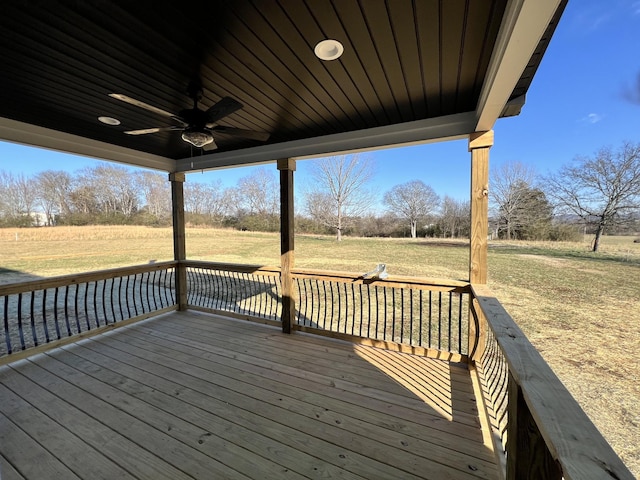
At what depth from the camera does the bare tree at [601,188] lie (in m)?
5.09

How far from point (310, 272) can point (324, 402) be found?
1637mm

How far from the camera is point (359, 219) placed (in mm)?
11648

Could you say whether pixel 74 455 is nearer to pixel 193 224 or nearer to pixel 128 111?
pixel 128 111

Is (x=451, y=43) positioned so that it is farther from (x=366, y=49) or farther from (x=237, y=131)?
(x=237, y=131)

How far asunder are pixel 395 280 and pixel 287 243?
1.54 meters

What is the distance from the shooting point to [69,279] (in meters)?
3.21

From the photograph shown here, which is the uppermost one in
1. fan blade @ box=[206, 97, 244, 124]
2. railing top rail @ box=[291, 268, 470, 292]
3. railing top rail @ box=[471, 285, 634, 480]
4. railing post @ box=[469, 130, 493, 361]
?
fan blade @ box=[206, 97, 244, 124]

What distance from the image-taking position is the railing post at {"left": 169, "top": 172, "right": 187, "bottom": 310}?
4.46 metres

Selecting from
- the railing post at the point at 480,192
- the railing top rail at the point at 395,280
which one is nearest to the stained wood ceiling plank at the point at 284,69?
the railing post at the point at 480,192

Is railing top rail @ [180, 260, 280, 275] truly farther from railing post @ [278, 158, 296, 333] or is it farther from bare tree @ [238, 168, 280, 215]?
bare tree @ [238, 168, 280, 215]

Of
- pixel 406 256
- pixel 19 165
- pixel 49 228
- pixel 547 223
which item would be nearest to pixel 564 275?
pixel 547 223

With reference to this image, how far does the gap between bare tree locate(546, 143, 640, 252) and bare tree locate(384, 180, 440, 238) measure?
3.73 meters

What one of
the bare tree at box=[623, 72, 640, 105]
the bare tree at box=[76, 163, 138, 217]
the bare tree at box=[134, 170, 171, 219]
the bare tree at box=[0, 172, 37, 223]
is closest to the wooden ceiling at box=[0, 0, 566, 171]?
the bare tree at box=[623, 72, 640, 105]

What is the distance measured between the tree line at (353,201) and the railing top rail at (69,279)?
101 inches
